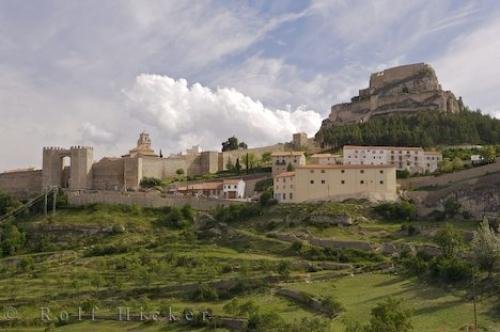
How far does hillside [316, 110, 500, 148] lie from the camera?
7044cm

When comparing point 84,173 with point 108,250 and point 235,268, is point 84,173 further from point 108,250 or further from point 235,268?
point 235,268

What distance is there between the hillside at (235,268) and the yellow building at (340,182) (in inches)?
84.2

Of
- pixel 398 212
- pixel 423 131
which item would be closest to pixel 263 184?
pixel 398 212

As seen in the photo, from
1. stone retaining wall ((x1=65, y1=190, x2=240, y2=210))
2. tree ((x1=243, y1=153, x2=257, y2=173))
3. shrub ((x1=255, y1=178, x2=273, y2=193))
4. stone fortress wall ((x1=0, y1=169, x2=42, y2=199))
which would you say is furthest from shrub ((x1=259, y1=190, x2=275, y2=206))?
stone fortress wall ((x1=0, y1=169, x2=42, y2=199))

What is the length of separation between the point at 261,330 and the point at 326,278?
12.0m

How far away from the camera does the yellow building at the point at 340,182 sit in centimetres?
5334

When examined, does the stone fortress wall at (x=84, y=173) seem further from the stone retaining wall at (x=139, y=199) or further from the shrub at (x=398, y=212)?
the shrub at (x=398, y=212)

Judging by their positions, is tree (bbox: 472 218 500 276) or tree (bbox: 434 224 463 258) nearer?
tree (bbox: 472 218 500 276)

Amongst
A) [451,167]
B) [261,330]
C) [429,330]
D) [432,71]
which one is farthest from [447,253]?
[432,71]

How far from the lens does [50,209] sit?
200ft

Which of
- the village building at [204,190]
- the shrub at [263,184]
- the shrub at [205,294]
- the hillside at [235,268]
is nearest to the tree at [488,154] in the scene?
the hillside at [235,268]

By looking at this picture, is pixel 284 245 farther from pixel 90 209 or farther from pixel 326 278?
pixel 90 209

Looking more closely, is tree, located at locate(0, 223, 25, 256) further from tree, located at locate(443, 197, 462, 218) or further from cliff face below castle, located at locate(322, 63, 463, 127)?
cliff face below castle, located at locate(322, 63, 463, 127)

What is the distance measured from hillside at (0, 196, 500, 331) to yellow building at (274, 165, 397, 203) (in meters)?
2.14
